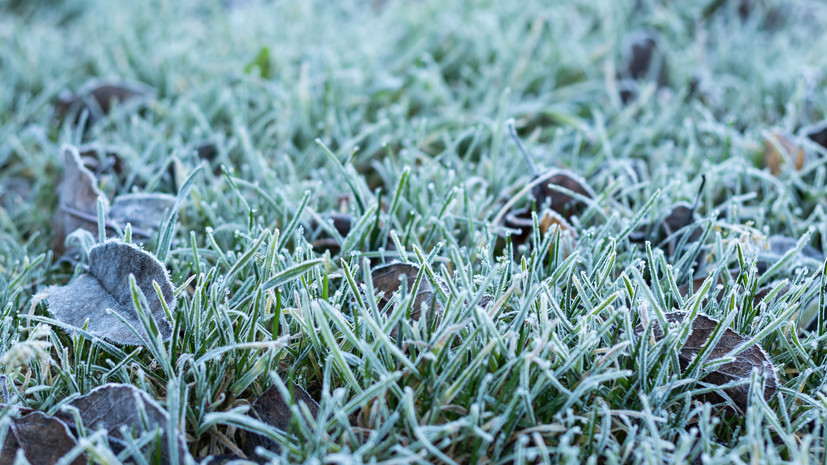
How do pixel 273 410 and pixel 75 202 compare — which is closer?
pixel 273 410

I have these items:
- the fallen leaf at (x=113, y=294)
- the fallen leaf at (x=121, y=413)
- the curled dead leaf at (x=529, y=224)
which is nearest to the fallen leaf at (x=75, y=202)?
the fallen leaf at (x=113, y=294)

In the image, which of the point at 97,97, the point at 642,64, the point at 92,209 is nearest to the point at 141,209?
the point at 92,209

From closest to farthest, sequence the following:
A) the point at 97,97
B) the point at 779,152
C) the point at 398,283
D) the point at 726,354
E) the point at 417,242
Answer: the point at 726,354
the point at 398,283
the point at 417,242
the point at 779,152
the point at 97,97

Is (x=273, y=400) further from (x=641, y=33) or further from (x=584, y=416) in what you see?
(x=641, y=33)

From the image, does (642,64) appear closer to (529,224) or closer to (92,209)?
(529,224)

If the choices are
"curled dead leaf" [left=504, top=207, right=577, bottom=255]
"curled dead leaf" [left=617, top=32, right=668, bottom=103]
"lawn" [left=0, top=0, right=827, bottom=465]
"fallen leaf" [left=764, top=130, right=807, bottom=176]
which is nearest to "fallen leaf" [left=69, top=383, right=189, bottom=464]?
"lawn" [left=0, top=0, right=827, bottom=465]

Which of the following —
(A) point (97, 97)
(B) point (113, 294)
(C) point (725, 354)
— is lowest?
(C) point (725, 354)

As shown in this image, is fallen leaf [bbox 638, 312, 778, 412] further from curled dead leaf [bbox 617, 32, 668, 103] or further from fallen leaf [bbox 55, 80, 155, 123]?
fallen leaf [bbox 55, 80, 155, 123]
